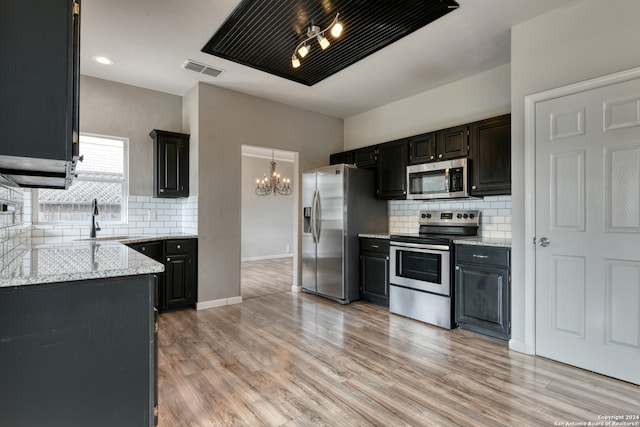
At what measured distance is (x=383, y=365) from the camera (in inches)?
102

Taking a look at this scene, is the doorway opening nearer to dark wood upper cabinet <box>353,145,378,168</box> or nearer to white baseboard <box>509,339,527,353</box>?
dark wood upper cabinet <box>353,145,378,168</box>

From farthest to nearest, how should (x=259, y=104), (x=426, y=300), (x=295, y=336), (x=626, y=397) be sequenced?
(x=259, y=104) → (x=426, y=300) → (x=295, y=336) → (x=626, y=397)

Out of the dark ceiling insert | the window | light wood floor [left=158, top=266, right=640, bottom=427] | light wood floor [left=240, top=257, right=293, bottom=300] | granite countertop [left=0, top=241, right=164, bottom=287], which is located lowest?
light wood floor [left=158, top=266, right=640, bottom=427]

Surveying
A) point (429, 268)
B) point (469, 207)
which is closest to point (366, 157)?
point (469, 207)

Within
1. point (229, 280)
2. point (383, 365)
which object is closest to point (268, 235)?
point (229, 280)

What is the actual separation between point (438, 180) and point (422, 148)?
1.58 ft

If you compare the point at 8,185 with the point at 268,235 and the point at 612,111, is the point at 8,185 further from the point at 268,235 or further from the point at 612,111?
the point at 268,235

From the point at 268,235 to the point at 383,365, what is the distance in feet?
21.0

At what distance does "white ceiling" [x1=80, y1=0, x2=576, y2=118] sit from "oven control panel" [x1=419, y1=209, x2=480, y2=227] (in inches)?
63.6

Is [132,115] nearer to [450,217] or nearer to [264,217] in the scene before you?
[450,217]

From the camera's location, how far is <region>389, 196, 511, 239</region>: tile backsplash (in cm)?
364

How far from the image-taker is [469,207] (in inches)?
156

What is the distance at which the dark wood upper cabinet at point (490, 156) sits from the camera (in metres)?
3.34

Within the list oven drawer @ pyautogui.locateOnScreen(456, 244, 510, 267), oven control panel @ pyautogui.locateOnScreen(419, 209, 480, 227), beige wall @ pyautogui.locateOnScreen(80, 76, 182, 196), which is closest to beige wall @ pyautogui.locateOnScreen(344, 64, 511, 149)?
oven control panel @ pyautogui.locateOnScreen(419, 209, 480, 227)
